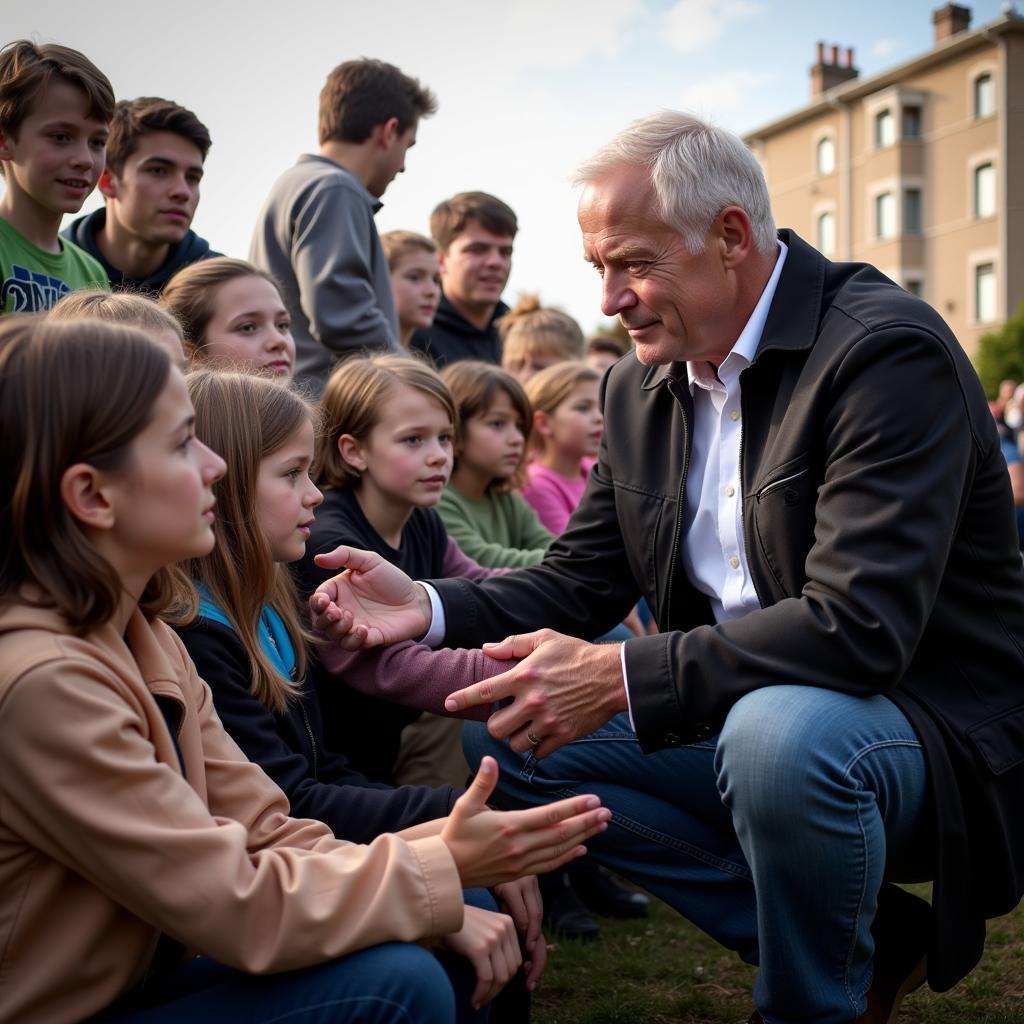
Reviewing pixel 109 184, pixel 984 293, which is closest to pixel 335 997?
pixel 109 184

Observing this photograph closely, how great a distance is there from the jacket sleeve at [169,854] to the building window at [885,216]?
108 feet

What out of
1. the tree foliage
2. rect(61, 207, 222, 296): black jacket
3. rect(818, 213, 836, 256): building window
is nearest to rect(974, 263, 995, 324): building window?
the tree foliage

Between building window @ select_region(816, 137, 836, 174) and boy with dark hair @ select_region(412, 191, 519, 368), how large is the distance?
30566 mm

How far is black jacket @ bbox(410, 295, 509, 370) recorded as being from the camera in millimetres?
5934

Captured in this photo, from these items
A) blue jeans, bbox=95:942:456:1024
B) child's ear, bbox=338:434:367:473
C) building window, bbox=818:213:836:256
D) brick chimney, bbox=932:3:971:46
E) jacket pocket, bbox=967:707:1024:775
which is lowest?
blue jeans, bbox=95:942:456:1024

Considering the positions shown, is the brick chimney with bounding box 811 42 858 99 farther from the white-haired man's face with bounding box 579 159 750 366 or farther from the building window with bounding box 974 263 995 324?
the white-haired man's face with bounding box 579 159 750 366

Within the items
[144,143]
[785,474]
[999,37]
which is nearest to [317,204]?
[144,143]

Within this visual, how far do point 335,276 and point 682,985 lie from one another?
8.83 feet

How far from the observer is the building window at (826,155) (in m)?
34.2

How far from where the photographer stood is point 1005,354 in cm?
2583

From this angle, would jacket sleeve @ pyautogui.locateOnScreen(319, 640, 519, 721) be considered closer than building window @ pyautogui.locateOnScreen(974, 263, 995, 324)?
Yes

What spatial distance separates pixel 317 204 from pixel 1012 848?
10.9 ft

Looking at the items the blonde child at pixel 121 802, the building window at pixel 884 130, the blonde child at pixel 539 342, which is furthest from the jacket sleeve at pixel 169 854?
the building window at pixel 884 130

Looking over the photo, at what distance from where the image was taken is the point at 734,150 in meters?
2.83
